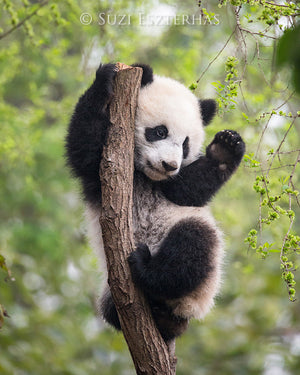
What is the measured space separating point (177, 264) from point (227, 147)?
4.51 ft

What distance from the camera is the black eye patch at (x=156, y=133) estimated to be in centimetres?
427

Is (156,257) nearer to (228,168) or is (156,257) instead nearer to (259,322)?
(228,168)

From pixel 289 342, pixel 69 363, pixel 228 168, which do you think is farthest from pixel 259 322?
pixel 228 168

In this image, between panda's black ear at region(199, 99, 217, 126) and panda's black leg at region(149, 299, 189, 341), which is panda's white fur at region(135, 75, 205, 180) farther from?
panda's black leg at region(149, 299, 189, 341)

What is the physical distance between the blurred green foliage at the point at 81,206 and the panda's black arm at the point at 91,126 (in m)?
1.51

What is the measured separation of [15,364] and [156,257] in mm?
1743

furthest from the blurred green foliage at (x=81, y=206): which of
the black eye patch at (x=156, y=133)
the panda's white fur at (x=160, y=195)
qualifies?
the black eye patch at (x=156, y=133)

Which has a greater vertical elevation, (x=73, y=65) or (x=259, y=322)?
(x=73, y=65)

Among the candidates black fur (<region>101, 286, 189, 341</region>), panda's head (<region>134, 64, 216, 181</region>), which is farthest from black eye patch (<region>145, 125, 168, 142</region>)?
black fur (<region>101, 286, 189, 341</region>)

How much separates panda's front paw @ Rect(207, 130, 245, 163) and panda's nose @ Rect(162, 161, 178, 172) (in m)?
0.61

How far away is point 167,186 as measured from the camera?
175 inches

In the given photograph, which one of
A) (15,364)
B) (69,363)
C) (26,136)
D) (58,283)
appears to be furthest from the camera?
(58,283)

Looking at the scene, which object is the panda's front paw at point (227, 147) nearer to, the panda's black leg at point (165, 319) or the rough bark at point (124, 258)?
the rough bark at point (124, 258)

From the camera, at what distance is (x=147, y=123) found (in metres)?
4.31
